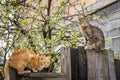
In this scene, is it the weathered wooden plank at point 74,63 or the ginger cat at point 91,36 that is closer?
the weathered wooden plank at point 74,63

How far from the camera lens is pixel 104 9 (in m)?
5.78

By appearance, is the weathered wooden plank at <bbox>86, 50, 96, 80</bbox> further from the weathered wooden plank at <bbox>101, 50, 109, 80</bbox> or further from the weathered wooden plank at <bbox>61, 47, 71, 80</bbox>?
the weathered wooden plank at <bbox>61, 47, 71, 80</bbox>

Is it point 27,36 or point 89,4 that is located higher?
point 89,4

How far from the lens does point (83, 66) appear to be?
8.69 feet

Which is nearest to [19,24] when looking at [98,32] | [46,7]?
[46,7]

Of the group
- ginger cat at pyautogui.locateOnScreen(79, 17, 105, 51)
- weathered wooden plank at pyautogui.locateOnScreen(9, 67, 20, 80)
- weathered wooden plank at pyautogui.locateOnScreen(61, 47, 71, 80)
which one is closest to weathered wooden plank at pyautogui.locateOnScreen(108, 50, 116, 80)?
ginger cat at pyautogui.locateOnScreen(79, 17, 105, 51)

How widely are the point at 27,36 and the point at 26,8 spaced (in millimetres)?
593

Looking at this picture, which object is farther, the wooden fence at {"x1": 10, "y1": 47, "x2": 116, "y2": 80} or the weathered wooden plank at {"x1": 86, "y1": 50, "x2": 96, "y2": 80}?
Result: the weathered wooden plank at {"x1": 86, "y1": 50, "x2": 96, "y2": 80}

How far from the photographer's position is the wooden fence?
8.27ft

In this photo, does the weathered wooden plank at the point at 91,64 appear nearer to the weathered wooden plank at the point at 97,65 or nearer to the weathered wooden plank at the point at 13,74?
the weathered wooden plank at the point at 97,65

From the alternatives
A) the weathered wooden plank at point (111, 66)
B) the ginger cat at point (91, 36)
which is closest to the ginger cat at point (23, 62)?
the ginger cat at point (91, 36)

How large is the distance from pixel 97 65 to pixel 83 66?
5.8 inches

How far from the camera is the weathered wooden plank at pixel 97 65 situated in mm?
2654

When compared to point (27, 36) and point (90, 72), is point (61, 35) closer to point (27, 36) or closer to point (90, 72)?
point (27, 36)
